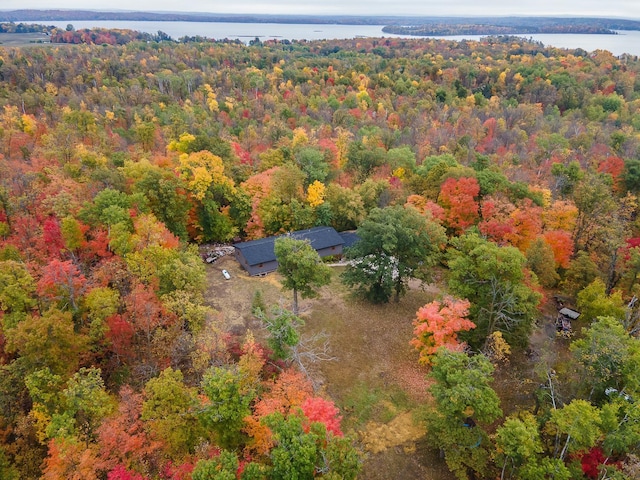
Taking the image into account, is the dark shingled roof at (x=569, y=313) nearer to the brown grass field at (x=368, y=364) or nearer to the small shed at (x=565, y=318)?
the small shed at (x=565, y=318)

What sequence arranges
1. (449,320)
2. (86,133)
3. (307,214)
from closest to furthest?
(449,320), (307,214), (86,133)

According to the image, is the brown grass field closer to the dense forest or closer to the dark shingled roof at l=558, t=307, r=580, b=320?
the dense forest

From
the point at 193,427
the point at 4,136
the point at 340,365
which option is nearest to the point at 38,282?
the point at 193,427

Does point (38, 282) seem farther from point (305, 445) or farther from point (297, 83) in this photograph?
point (297, 83)

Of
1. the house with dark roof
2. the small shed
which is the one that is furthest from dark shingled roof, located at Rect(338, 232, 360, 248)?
the small shed

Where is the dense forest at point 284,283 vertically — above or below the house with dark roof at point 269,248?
above

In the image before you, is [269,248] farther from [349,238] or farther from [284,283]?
[284,283]

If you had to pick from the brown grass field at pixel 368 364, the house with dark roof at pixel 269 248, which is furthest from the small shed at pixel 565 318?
the house with dark roof at pixel 269 248
